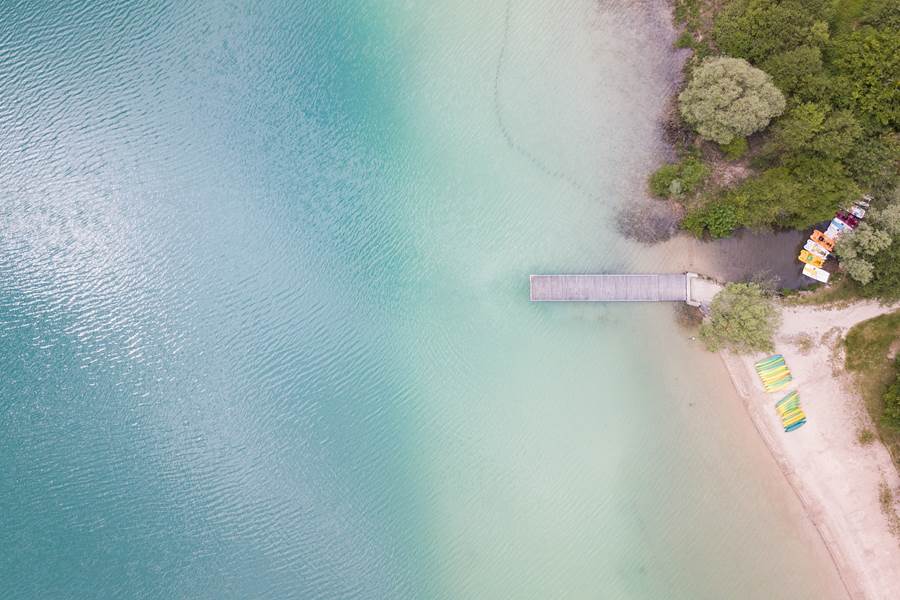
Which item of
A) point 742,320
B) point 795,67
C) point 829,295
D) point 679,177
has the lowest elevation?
point 742,320

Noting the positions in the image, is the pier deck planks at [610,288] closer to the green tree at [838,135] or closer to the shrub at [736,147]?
the shrub at [736,147]

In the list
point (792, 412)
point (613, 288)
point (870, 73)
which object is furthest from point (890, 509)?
point (870, 73)

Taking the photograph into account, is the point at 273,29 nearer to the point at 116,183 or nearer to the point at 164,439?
the point at 116,183

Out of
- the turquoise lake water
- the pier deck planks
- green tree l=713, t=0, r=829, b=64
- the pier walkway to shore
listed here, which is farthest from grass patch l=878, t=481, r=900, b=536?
green tree l=713, t=0, r=829, b=64

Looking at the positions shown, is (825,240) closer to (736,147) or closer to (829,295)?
(829,295)

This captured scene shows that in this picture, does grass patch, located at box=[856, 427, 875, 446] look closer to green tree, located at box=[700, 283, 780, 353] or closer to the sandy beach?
the sandy beach
